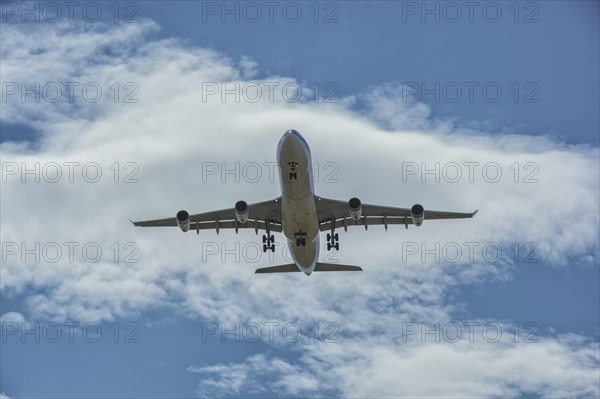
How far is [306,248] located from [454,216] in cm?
1033

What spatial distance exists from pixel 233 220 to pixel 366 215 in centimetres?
914

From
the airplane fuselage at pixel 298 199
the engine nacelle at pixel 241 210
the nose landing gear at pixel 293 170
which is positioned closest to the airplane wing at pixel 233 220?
the engine nacelle at pixel 241 210

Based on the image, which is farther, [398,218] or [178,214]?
[398,218]

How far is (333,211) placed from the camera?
207 feet

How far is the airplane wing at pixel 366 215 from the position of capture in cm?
6231

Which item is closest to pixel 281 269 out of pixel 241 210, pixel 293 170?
pixel 241 210

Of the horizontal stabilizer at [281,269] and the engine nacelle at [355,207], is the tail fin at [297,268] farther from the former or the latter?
the engine nacelle at [355,207]

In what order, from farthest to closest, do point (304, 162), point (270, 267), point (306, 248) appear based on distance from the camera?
point (270, 267)
point (306, 248)
point (304, 162)

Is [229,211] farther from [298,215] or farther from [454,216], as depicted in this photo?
[454,216]

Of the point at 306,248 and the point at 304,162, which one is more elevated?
the point at 304,162

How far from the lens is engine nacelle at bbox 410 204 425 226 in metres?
60.4

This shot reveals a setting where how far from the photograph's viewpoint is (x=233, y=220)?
65.8 metres

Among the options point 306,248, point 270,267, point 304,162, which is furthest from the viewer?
point 270,267

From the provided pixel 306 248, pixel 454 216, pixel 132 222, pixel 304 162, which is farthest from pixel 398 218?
pixel 132 222
